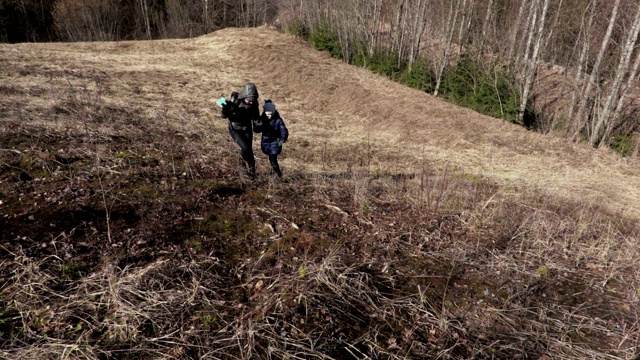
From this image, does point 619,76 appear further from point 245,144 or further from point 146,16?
point 146,16

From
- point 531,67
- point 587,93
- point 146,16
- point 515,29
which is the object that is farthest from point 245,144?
point 146,16

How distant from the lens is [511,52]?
12.9 meters

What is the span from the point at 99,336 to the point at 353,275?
2.22m

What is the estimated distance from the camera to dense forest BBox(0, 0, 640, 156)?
36.1 feet

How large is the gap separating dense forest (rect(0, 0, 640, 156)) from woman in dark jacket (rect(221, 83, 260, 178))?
9964 mm

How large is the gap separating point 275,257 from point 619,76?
11.6m

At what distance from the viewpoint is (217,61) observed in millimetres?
17438

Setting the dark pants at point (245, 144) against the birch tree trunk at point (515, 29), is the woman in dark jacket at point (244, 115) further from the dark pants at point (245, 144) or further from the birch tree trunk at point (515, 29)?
the birch tree trunk at point (515, 29)

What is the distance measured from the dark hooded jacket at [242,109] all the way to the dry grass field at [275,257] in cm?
90

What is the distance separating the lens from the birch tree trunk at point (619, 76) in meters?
9.74

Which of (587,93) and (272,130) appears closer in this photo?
(272,130)

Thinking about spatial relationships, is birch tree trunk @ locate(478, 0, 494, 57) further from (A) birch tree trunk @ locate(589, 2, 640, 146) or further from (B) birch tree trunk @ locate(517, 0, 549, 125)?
(A) birch tree trunk @ locate(589, 2, 640, 146)

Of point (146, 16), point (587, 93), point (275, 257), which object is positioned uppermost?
point (146, 16)

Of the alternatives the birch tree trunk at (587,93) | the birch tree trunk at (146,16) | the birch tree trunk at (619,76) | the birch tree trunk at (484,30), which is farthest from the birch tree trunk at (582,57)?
the birch tree trunk at (146,16)
